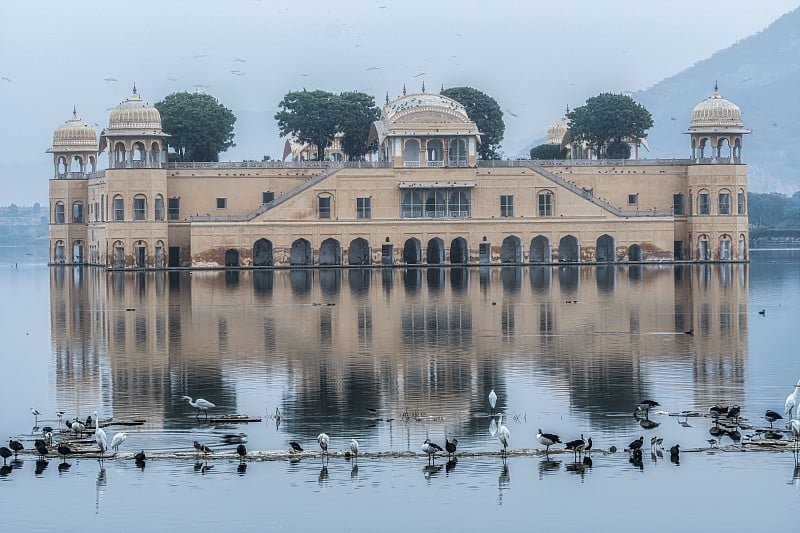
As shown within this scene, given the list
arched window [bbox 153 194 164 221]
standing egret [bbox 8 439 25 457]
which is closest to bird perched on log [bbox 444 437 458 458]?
standing egret [bbox 8 439 25 457]

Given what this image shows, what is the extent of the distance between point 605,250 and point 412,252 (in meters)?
11.3

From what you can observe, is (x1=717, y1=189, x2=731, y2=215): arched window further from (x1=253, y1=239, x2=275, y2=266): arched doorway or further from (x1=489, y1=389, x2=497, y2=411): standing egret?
(x1=489, y1=389, x2=497, y2=411): standing egret

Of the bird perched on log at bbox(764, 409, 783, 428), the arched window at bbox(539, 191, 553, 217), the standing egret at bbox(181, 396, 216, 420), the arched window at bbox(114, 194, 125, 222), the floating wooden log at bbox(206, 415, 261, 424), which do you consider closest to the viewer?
the bird perched on log at bbox(764, 409, 783, 428)

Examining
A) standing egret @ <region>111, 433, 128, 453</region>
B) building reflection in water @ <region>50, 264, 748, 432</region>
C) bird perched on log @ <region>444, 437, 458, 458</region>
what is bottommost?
bird perched on log @ <region>444, 437, 458, 458</region>

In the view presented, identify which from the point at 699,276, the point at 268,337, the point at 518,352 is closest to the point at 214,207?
the point at 699,276

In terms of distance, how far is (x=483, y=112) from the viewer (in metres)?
101

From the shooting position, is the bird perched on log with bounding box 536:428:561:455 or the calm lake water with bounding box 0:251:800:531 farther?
the bird perched on log with bounding box 536:428:561:455

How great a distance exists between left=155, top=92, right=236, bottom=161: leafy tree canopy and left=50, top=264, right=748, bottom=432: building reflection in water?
98.1 feet

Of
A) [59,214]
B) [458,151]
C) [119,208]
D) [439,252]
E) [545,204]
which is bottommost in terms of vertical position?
[439,252]

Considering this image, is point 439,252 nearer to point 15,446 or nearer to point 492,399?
point 492,399

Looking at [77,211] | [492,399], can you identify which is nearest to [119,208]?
[77,211]

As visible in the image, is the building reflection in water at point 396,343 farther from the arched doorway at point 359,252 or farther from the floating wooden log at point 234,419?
the arched doorway at point 359,252

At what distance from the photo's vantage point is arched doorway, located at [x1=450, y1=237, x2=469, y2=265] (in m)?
86.6

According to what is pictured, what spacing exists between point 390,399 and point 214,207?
60098 mm
